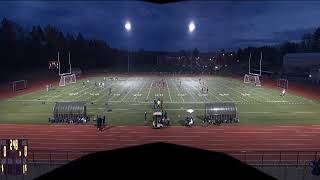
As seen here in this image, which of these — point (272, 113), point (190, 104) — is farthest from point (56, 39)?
point (272, 113)

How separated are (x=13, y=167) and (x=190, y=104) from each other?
24.5 meters

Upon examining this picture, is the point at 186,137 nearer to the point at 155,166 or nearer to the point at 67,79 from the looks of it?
the point at 155,166

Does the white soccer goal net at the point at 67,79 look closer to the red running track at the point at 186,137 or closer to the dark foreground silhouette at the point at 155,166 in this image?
the red running track at the point at 186,137

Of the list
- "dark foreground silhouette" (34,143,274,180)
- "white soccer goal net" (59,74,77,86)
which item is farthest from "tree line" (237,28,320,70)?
"dark foreground silhouette" (34,143,274,180)

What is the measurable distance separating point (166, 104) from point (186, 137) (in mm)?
13634

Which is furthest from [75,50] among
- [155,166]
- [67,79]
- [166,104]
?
[155,166]

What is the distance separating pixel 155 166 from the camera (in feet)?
16.9

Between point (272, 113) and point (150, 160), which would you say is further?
point (272, 113)

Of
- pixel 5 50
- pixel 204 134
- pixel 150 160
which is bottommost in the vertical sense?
pixel 204 134

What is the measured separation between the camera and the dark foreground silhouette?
14.5 feet

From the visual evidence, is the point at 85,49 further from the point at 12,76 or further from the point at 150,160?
the point at 150,160

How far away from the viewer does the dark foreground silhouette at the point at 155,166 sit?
4434mm

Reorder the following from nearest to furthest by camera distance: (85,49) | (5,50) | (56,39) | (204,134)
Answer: (204,134)
(5,50)
(56,39)
(85,49)

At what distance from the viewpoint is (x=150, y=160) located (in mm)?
5641
